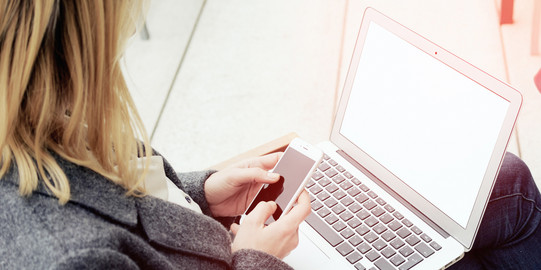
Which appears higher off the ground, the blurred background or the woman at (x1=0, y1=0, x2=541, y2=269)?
the woman at (x1=0, y1=0, x2=541, y2=269)

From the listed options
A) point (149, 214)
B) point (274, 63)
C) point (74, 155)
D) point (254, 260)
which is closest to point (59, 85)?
point (74, 155)

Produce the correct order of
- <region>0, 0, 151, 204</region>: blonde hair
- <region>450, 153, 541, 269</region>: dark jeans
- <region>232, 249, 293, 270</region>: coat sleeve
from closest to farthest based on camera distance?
<region>0, 0, 151, 204</region>: blonde hair, <region>232, 249, 293, 270</region>: coat sleeve, <region>450, 153, 541, 269</region>: dark jeans

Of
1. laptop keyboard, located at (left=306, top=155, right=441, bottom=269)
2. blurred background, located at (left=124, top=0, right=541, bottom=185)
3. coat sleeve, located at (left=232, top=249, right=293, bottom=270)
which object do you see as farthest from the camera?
blurred background, located at (left=124, top=0, right=541, bottom=185)

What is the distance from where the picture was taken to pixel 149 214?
771 millimetres

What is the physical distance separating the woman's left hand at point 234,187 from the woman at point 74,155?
0.64ft

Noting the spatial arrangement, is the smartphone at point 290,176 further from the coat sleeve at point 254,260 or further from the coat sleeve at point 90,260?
the coat sleeve at point 90,260

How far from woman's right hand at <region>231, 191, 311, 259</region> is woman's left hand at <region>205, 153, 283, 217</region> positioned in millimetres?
103

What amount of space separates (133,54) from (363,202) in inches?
47.7

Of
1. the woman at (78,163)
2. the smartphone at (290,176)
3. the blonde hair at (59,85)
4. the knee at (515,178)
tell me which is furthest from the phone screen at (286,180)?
the knee at (515,178)

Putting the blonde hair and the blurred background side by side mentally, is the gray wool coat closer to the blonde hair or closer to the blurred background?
the blonde hair

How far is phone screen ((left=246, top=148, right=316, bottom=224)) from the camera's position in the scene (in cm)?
96

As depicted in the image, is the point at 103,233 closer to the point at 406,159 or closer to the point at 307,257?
the point at 307,257

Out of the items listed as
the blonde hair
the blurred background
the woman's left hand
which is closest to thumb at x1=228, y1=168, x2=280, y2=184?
the woman's left hand

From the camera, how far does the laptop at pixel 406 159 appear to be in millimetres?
890
